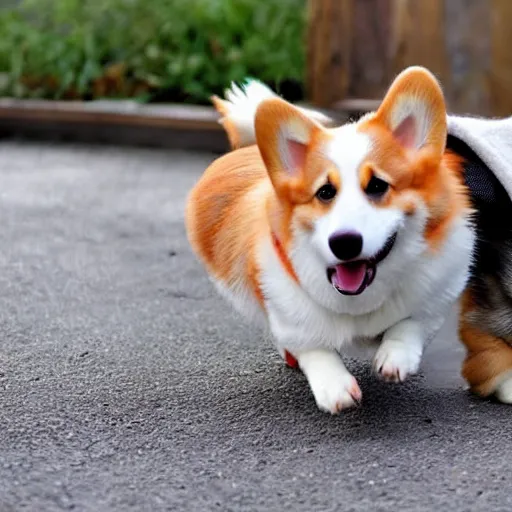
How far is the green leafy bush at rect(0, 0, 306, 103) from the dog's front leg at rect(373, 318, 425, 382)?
2.96m

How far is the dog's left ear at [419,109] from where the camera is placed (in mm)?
1278

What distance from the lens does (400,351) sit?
51.1 inches

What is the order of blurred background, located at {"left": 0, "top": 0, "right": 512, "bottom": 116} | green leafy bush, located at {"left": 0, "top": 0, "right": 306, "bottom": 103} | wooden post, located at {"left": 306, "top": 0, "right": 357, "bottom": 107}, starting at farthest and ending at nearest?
green leafy bush, located at {"left": 0, "top": 0, "right": 306, "bottom": 103}, wooden post, located at {"left": 306, "top": 0, "right": 357, "bottom": 107}, blurred background, located at {"left": 0, "top": 0, "right": 512, "bottom": 116}

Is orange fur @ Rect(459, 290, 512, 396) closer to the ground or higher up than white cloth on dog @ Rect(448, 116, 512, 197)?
closer to the ground

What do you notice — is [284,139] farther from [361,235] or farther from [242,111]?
[242,111]

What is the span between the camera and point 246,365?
5.40ft

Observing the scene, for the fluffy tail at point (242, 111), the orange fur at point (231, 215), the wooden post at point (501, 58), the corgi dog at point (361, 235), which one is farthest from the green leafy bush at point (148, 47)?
the corgi dog at point (361, 235)

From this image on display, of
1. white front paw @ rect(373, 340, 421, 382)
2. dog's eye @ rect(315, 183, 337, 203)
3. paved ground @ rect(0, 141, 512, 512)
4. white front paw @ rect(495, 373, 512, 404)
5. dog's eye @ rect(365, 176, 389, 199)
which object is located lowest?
paved ground @ rect(0, 141, 512, 512)

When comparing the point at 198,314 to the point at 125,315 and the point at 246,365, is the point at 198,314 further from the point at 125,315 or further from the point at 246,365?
the point at 246,365

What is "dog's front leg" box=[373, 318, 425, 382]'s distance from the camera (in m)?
1.28

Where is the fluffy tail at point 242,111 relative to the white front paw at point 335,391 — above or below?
above

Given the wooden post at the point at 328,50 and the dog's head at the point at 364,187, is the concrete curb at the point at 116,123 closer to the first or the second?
the wooden post at the point at 328,50

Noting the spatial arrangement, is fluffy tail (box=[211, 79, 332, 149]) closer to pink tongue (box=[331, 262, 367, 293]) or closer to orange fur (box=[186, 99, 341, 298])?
orange fur (box=[186, 99, 341, 298])

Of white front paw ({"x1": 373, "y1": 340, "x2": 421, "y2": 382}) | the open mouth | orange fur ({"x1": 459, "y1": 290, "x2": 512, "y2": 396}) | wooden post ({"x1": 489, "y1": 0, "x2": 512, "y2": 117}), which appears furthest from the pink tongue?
wooden post ({"x1": 489, "y1": 0, "x2": 512, "y2": 117})
